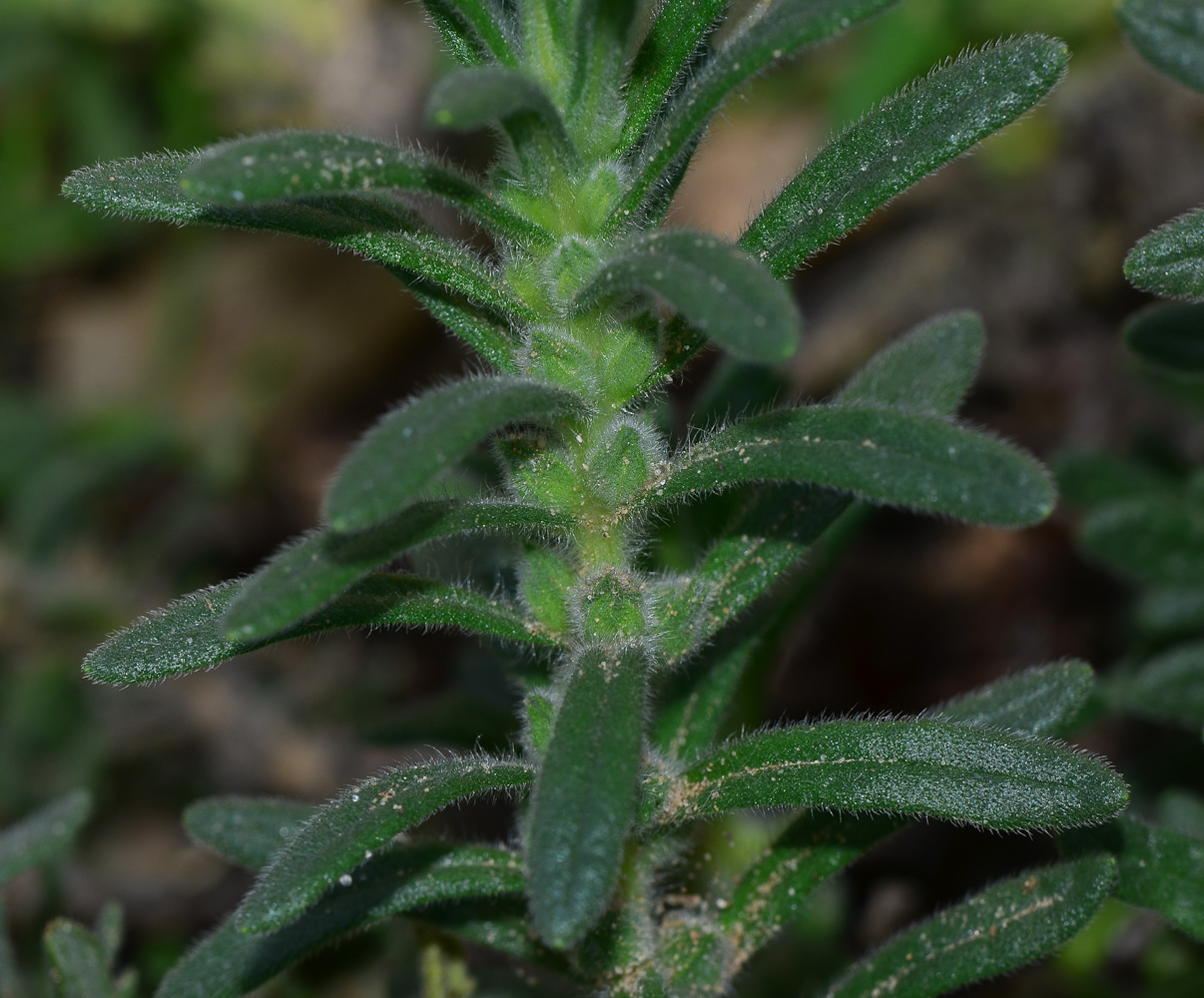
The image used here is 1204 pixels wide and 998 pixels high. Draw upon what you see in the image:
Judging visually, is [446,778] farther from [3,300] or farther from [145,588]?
[3,300]

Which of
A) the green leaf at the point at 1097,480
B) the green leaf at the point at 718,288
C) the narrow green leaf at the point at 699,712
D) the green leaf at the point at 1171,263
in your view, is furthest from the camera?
the green leaf at the point at 1097,480

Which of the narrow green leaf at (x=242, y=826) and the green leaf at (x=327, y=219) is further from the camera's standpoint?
the narrow green leaf at (x=242, y=826)

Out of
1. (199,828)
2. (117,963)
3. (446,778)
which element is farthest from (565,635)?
(117,963)

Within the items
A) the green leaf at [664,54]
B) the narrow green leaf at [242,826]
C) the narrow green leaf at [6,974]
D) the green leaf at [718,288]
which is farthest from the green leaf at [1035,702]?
the narrow green leaf at [6,974]

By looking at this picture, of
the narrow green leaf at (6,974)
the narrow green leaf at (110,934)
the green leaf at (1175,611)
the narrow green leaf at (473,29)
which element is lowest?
the green leaf at (1175,611)

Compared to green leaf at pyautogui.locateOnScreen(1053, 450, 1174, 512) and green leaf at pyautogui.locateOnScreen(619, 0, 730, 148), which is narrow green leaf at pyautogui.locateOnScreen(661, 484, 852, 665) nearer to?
green leaf at pyautogui.locateOnScreen(619, 0, 730, 148)

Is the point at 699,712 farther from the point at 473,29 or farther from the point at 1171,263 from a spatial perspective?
the point at 473,29

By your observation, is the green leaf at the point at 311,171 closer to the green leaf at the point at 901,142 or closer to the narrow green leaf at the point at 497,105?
the narrow green leaf at the point at 497,105

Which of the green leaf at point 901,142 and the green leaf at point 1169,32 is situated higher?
the green leaf at point 901,142
